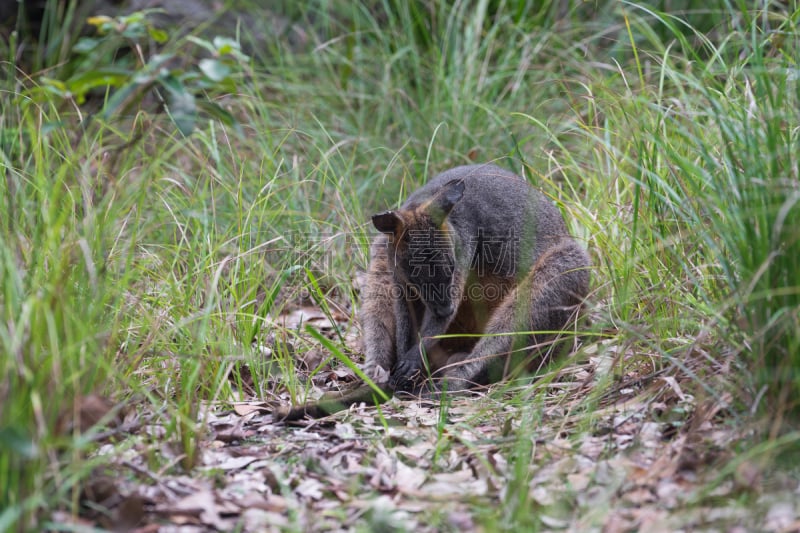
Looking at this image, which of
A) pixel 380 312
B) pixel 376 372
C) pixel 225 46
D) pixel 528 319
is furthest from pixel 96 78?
pixel 528 319

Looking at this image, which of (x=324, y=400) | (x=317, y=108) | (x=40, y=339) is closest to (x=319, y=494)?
(x=324, y=400)

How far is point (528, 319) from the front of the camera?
4652mm

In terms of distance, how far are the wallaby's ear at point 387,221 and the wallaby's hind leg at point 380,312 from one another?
414mm

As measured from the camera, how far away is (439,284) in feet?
14.9

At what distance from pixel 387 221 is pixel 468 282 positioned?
0.76m

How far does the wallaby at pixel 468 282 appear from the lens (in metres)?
4.56

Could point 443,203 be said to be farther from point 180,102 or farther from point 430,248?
point 180,102

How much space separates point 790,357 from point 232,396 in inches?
104

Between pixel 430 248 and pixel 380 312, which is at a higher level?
pixel 430 248

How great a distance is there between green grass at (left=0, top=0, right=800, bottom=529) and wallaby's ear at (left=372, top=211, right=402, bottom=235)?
0.47 meters

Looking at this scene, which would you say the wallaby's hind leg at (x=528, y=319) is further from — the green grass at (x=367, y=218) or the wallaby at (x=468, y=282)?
the green grass at (x=367, y=218)

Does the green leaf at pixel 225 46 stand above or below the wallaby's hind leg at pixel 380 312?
above

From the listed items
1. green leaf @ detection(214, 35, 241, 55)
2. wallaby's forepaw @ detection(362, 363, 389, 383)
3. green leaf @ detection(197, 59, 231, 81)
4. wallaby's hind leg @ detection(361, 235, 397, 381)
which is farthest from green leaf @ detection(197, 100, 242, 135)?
wallaby's forepaw @ detection(362, 363, 389, 383)

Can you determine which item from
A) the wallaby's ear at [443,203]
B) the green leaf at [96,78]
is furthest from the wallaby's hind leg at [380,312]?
the green leaf at [96,78]
